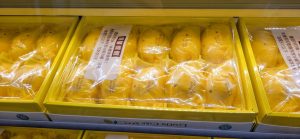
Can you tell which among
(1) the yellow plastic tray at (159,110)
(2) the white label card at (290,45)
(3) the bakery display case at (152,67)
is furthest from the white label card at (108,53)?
(2) the white label card at (290,45)

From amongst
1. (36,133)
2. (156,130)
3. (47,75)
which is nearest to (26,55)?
(47,75)

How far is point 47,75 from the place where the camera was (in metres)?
0.96

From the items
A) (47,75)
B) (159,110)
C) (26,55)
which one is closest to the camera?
(159,110)

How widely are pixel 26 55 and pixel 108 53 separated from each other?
328 mm

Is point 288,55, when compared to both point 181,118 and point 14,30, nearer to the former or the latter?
point 181,118

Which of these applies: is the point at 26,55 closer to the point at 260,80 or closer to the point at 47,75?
the point at 47,75

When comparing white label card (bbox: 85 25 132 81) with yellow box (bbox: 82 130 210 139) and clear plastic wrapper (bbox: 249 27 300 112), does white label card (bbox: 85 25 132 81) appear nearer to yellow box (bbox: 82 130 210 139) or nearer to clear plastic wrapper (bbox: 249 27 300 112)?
yellow box (bbox: 82 130 210 139)

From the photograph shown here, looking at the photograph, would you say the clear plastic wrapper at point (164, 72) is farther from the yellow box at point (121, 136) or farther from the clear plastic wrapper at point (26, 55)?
the yellow box at point (121, 136)

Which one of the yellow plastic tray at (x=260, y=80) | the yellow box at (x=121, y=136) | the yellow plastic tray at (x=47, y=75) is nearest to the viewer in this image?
the yellow plastic tray at (x=260, y=80)

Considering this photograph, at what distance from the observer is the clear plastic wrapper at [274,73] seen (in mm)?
849

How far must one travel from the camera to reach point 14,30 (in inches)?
47.6

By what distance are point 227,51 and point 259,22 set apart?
0.22 meters

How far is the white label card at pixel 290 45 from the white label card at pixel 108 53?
0.56 meters

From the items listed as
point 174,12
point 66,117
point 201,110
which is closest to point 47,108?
point 66,117
